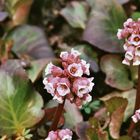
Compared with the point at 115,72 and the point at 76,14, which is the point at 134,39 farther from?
the point at 76,14

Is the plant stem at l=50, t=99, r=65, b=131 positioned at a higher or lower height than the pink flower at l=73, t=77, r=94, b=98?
lower

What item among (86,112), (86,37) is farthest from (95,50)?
(86,112)

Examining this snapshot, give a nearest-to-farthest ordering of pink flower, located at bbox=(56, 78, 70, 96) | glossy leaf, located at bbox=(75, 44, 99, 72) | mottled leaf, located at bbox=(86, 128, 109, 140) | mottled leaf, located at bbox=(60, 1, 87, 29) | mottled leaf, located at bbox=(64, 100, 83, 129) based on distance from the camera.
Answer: pink flower, located at bbox=(56, 78, 70, 96) < mottled leaf, located at bbox=(86, 128, 109, 140) < mottled leaf, located at bbox=(64, 100, 83, 129) < glossy leaf, located at bbox=(75, 44, 99, 72) < mottled leaf, located at bbox=(60, 1, 87, 29)

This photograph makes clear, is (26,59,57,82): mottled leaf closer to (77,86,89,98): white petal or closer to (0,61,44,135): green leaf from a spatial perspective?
(0,61,44,135): green leaf

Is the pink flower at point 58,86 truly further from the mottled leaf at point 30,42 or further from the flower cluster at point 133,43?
the mottled leaf at point 30,42

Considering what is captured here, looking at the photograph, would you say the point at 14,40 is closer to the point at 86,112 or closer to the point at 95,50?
the point at 95,50

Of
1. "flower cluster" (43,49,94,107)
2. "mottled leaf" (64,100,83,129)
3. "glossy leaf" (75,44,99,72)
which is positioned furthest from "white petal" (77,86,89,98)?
"glossy leaf" (75,44,99,72)

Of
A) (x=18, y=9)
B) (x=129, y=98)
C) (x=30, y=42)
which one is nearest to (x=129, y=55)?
(x=129, y=98)
